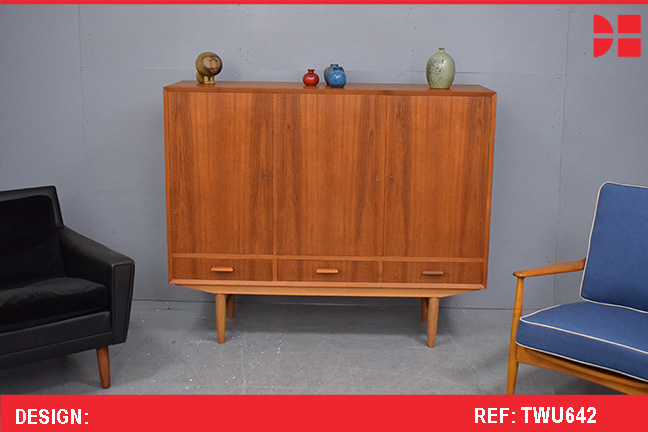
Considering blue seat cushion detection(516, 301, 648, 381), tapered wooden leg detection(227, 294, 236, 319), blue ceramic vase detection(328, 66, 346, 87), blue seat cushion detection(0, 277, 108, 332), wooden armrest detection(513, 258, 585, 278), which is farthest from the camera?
tapered wooden leg detection(227, 294, 236, 319)

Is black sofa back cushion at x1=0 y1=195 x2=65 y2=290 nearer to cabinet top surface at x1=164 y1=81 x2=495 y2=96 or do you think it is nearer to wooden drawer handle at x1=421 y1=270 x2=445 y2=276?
cabinet top surface at x1=164 y1=81 x2=495 y2=96

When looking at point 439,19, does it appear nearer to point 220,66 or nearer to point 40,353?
point 220,66

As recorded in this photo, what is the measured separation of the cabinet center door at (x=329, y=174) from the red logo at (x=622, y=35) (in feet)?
4.46

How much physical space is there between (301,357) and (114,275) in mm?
1015

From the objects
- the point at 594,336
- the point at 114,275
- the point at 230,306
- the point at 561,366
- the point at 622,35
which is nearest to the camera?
the point at 594,336

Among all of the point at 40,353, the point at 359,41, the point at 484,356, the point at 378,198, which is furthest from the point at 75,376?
the point at 359,41

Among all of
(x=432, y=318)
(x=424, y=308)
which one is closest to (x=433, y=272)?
(x=432, y=318)

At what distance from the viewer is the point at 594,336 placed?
115 inches

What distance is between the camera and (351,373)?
3562 mm

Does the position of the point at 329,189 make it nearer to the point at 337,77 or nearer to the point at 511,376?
the point at 337,77

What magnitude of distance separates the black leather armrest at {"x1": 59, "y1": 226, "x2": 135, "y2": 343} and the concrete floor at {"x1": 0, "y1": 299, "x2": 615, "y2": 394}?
0.31m

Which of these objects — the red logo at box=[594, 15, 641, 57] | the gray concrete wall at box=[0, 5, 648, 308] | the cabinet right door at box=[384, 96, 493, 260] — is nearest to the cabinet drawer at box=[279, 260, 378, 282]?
the cabinet right door at box=[384, 96, 493, 260]

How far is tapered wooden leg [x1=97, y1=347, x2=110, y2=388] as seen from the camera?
132 inches

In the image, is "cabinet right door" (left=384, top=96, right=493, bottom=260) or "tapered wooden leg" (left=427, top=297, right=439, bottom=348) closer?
"cabinet right door" (left=384, top=96, right=493, bottom=260)
